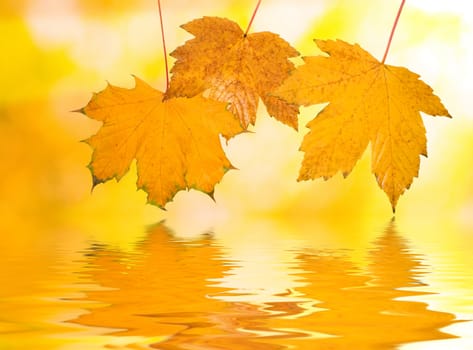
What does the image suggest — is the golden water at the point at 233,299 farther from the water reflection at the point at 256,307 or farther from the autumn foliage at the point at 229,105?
the autumn foliage at the point at 229,105

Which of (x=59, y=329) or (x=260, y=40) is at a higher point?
(x=260, y=40)

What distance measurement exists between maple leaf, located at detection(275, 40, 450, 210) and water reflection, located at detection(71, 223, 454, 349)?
125mm

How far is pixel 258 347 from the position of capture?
2.25ft

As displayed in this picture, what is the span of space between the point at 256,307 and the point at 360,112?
0.22 m

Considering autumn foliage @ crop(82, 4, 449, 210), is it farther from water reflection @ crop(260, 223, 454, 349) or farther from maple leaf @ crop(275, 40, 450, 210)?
water reflection @ crop(260, 223, 454, 349)

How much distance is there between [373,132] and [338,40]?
0.10 metres

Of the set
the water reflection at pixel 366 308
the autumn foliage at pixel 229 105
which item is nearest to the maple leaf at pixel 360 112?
the autumn foliage at pixel 229 105

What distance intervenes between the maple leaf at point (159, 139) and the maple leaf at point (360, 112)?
127mm

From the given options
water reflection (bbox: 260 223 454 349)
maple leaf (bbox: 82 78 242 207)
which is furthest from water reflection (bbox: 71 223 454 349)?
maple leaf (bbox: 82 78 242 207)

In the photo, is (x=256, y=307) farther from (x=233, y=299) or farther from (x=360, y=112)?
(x=360, y=112)

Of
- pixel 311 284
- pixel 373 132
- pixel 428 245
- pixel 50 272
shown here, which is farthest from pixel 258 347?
pixel 428 245

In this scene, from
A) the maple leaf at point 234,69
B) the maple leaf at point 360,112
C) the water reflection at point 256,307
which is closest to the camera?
the water reflection at point 256,307

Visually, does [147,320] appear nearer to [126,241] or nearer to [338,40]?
[338,40]

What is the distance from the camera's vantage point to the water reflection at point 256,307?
0.73 meters
